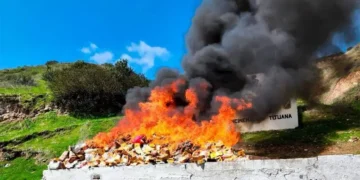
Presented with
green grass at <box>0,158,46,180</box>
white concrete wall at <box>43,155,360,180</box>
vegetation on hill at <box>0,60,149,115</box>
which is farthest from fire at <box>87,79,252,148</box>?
vegetation on hill at <box>0,60,149,115</box>

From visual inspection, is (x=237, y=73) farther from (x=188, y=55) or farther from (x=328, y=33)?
(x=328, y=33)

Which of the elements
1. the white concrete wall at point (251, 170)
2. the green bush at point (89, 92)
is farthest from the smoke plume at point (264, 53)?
the green bush at point (89, 92)

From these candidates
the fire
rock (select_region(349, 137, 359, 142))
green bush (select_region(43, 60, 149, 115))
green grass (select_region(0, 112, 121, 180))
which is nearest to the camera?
the fire

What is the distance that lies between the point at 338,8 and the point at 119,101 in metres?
19.4

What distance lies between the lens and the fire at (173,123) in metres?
11.4

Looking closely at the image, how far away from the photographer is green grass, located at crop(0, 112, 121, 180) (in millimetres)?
18000

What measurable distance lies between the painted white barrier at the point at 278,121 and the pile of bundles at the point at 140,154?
19.8 ft

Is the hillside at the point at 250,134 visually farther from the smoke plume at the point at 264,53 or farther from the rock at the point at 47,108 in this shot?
the smoke plume at the point at 264,53

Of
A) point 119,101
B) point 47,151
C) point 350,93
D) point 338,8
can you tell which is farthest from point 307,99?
point 119,101

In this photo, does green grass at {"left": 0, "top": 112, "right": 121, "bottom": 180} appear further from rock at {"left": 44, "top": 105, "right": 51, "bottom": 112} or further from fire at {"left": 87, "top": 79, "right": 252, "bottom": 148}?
fire at {"left": 87, "top": 79, "right": 252, "bottom": 148}

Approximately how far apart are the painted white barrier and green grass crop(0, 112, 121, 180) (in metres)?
7.93

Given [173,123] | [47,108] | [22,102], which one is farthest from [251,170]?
[22,102]

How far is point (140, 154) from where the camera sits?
10594mm

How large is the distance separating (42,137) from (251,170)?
1669cm
